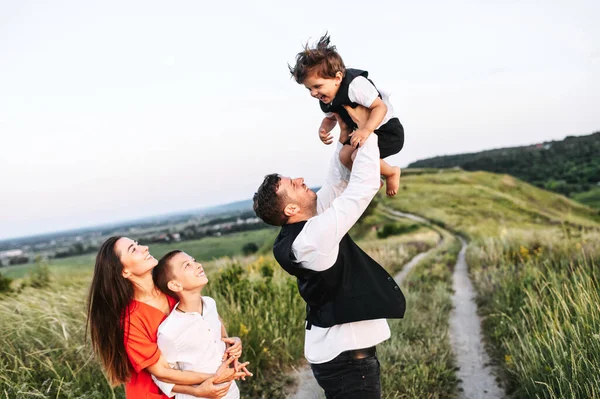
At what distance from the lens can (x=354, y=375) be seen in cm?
225

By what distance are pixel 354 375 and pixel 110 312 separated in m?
1.27

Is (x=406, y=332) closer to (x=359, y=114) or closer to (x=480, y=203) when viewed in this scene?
(x=359, y=114)

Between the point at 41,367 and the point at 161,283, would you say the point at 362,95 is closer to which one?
the point at 161,283

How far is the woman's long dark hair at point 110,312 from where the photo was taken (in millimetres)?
2404

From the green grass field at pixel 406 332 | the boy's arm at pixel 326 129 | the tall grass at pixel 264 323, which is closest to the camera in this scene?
the boy's arm at pixel 326 129

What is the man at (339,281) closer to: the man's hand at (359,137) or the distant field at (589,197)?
the man's hand at (359,137)

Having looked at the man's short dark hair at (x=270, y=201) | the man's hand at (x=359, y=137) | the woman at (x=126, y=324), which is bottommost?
the woman at (x=126, y=324)

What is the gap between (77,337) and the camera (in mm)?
4719

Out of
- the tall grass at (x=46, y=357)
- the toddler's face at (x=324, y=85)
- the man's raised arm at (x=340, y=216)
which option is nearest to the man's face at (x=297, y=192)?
the man's raised arm at (x=340, y=216)

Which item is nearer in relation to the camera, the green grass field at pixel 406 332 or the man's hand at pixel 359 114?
the man's hand at pixel 359 114

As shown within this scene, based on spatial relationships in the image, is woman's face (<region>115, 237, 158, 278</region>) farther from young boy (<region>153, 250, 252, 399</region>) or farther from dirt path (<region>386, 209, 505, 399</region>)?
dirt path (<region>386, 209, 505, 399</region>)

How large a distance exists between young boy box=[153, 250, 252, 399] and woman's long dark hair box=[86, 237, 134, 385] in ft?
0.65

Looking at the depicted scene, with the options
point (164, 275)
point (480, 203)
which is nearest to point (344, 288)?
point (164, 275)

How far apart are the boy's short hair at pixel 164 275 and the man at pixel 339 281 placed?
649 millimetres
